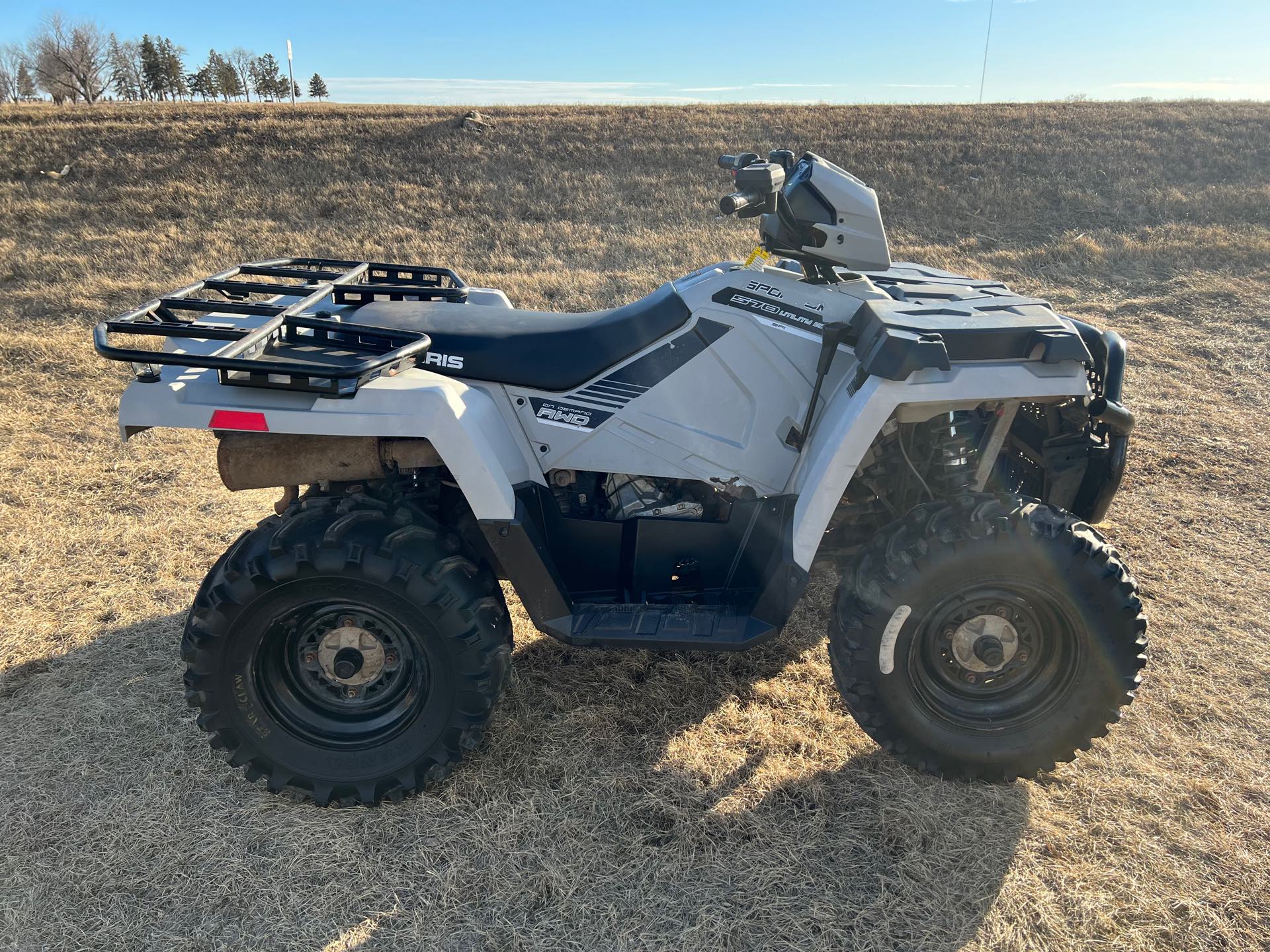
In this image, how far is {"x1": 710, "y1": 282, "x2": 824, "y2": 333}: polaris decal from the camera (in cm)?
303

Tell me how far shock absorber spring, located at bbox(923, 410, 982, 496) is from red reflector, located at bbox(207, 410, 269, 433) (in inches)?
91.2

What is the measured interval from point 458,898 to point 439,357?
6.03ft

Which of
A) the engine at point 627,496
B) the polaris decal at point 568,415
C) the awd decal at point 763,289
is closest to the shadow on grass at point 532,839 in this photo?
the engine at point 627,496

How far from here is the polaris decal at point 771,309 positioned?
9.93 feet

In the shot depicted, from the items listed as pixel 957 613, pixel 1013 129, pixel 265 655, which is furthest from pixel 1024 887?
pixel 1013 129

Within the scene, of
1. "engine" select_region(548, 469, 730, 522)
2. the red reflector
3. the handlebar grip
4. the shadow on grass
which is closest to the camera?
the shadow on grass

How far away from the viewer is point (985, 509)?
2760 mm

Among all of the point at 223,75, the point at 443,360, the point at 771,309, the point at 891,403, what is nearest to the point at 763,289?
the point at 771,309

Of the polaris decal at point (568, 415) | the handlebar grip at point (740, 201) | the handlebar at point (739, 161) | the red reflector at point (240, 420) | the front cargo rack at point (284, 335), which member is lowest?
the polaris decal at point (568, 415)

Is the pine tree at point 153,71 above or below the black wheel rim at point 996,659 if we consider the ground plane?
above

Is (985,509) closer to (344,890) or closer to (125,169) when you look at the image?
(344,890)

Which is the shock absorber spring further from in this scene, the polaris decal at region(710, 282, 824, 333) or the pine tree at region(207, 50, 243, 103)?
the pine tree at region(207, 50, 243, 103)

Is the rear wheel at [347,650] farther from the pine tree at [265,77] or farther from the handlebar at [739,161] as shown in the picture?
the pine tree at [265,77]

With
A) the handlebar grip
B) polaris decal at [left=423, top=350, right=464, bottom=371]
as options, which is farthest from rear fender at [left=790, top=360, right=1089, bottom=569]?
polaris decal at [left=423, top=350, right=464, bottom=371]
